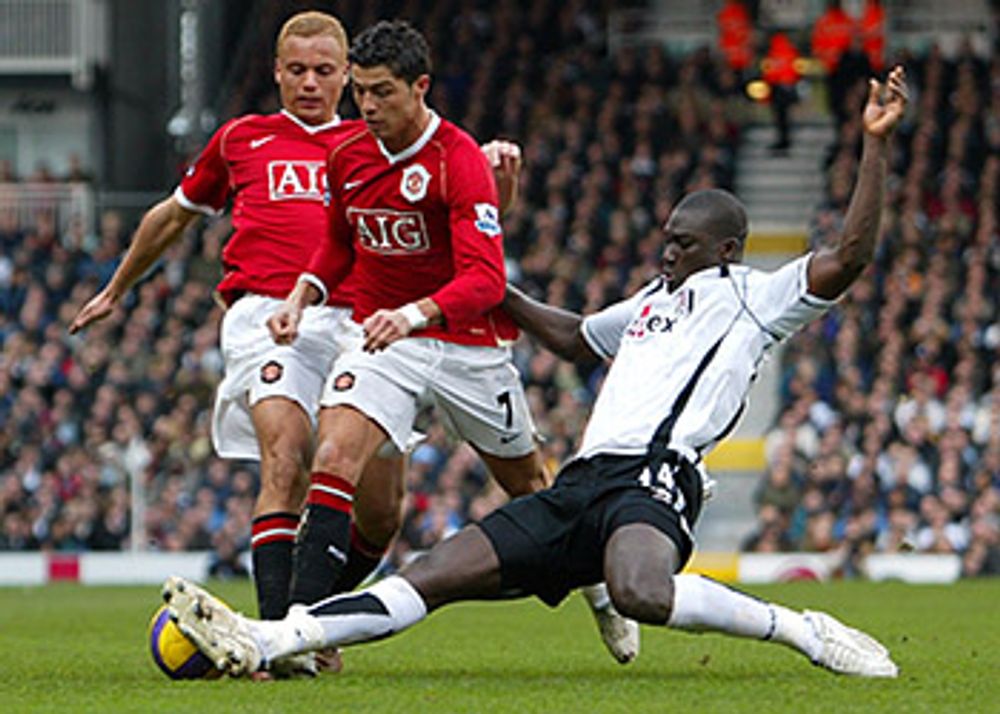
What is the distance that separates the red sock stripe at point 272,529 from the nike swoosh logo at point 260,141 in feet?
5.39

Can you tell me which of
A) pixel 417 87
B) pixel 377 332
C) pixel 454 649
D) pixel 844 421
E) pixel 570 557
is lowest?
pixel 844 421

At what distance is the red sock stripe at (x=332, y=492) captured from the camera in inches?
334

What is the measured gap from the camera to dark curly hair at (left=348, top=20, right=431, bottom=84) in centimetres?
859

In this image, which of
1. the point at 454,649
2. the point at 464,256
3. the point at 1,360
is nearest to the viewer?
the point at 464,256

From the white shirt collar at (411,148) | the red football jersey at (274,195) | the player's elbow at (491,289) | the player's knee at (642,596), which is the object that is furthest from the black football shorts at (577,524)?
the red football jersey at (274,195)

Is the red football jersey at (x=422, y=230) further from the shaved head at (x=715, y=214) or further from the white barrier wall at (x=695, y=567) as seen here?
the white barrier wall at (x=695, y=567)

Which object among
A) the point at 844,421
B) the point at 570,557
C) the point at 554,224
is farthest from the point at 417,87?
the point at 554,224

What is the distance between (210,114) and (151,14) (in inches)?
66.7

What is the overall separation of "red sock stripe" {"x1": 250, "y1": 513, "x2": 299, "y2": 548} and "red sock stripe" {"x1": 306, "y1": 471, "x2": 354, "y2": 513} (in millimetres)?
330

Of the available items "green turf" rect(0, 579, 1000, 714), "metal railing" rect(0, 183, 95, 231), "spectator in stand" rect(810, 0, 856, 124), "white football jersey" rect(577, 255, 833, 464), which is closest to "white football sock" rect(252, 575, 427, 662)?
"green turf" rect(0, 579, 1000, 714)

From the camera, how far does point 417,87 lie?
344 inches

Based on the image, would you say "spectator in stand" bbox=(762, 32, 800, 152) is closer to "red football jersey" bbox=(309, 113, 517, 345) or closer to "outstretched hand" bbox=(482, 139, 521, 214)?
"outstretched hand" bbox=(482, 139, 521, 214)

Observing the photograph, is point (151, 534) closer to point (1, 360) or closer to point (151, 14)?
point (1, 360)

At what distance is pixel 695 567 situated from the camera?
21.8 meters
